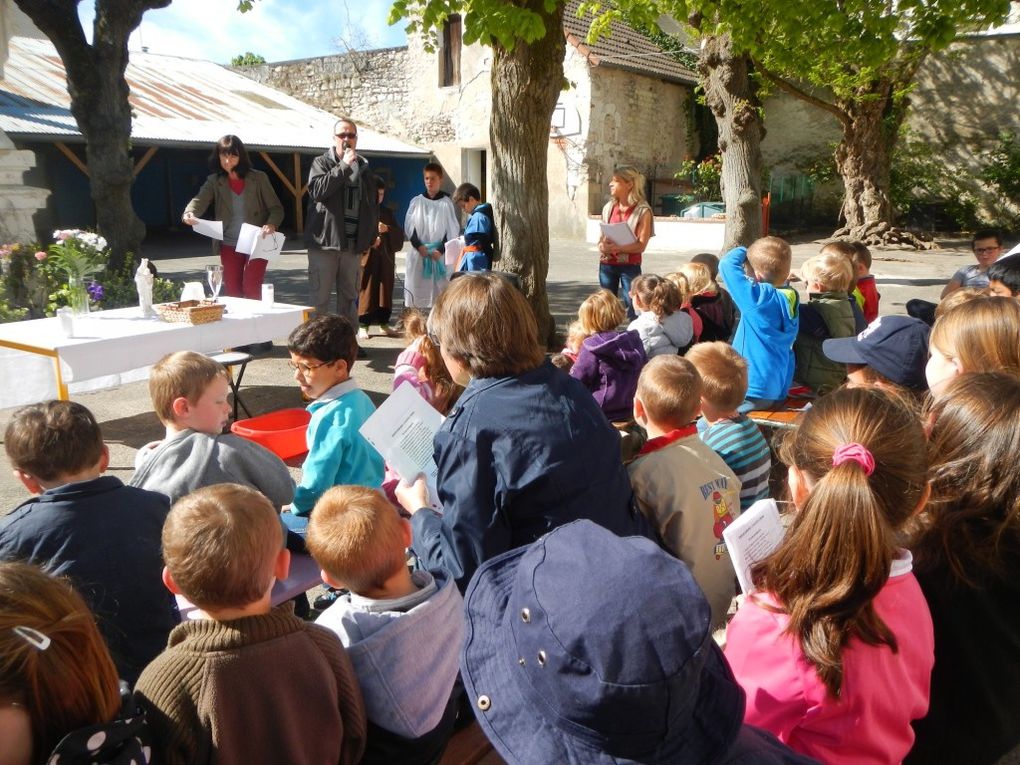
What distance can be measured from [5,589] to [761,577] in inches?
55.3

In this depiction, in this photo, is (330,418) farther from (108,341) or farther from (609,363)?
(108,341)

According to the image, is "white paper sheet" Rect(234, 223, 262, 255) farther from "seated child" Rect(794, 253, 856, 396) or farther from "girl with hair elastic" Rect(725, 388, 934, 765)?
"girl with hair elastic" Rect(725, 388, 934, 765)

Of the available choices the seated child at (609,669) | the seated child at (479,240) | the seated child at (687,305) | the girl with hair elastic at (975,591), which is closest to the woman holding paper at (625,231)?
the seated child at (479,240)

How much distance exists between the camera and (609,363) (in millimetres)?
4109

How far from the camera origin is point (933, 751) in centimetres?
188

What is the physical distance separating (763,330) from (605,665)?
148 inches

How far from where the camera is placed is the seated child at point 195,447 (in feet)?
8.95

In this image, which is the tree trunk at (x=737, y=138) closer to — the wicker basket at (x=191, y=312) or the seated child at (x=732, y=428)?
the wicker basket at (x=191, y=312)

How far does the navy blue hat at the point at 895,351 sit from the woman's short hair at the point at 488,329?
5.98 ft

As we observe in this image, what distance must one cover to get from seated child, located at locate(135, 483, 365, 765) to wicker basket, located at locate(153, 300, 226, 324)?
3.56 meters

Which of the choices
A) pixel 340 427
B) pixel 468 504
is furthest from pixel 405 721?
pixel 340 427

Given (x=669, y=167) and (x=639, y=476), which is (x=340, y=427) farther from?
(x=669, y=167)

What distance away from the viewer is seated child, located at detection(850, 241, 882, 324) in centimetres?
555

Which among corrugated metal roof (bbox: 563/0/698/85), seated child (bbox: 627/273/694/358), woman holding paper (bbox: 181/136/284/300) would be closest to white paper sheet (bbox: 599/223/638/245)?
seated child (bbox: 627/273/694/358)
